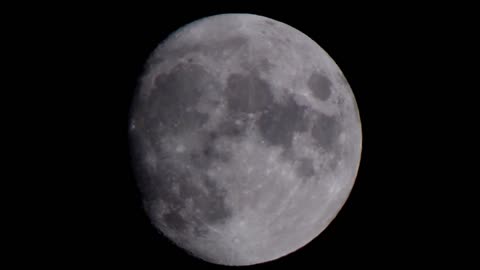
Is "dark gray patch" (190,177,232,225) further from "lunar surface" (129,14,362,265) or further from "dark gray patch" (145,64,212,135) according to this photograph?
"dark gray patch" (145,64,212,135)

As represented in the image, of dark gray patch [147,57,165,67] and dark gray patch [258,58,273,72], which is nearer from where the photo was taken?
dark gray patch [258,58,273,72]

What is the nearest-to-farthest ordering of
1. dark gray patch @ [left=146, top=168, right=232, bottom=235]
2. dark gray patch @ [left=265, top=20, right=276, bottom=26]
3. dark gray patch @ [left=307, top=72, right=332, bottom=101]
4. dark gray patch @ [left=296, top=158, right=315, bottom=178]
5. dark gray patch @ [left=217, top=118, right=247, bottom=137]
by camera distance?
dark gray patch @ [left=217, top=118, right=247, bottom=137]
dark gray patch @ [left=146, top=168, right=232, bottom=235]
dark gray patch @ [left=296, top=158, right=315, bottom=178]
dark gray patch @ [left=307, top=72, right=332, bottom=101]
dark gray patch @ [left=265, top=20, right=276, bottom=26]

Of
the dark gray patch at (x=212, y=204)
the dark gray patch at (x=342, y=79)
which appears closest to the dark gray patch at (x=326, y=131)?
the dark gray patch at (x=342, y=79)

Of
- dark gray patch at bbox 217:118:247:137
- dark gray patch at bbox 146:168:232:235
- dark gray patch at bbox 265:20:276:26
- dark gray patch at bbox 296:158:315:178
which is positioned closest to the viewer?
dark gray patch at bbox 217:118:247:137

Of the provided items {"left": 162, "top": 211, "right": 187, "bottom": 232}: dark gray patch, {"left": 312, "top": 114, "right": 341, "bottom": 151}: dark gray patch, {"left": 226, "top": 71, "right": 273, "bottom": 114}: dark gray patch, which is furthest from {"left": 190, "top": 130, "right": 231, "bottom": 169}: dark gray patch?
{"left": 312, "top": 114, "right": 341, "bottom": 151}: dark gray patch

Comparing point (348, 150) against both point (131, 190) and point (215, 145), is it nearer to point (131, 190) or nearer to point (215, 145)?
point (215, 145)

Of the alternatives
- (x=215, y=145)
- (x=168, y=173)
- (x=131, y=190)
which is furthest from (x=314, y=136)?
(x=131, y=190)

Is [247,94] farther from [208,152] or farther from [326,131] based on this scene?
[326,131]

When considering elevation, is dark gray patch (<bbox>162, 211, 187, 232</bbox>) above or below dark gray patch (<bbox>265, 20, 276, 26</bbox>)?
below
